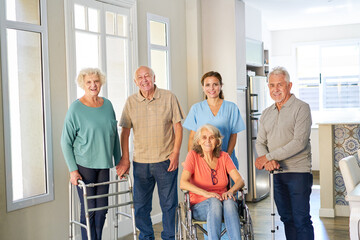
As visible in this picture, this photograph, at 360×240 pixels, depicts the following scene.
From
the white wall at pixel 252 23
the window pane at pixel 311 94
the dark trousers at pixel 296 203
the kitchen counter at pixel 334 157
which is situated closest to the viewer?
the dark trousers at pixel 296 203

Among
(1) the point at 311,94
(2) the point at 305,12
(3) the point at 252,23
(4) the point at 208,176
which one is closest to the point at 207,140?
(4) the point at 208,176

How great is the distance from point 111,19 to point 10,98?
1.41 meters

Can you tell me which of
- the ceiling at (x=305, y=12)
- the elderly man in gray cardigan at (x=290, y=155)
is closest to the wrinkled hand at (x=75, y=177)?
the elderly man in gray cardigan at (x=290, y=155)

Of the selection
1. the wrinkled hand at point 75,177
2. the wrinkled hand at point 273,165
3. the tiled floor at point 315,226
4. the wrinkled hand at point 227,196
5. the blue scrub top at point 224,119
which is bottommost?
the tiled floor at point 315,226

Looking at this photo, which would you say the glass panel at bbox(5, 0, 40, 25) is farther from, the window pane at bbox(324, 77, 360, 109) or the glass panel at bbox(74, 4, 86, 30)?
the window pane at bbox(324, 77, 360, 109)

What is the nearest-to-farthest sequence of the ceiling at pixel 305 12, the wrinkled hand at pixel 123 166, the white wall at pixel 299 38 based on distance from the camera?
1. the wrinkled hand at pixel 123 166
2. the ceiling at pixel 305 12
3. the white wall at pixel 299 38

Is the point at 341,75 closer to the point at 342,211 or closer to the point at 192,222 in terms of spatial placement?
the point at 342,211

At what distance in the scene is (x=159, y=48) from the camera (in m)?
5.12

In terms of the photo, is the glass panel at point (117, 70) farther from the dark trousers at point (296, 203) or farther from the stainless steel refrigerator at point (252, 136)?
the stainless steel refrigerator at point (252, 136)

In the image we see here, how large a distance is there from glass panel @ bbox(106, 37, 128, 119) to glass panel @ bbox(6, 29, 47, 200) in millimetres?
875

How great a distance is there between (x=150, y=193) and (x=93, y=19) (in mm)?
1661

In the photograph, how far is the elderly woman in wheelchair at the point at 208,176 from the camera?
3.14m

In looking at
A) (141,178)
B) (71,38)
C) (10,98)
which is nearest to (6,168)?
(10,98)

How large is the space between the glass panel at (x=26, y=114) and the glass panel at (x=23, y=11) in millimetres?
100
